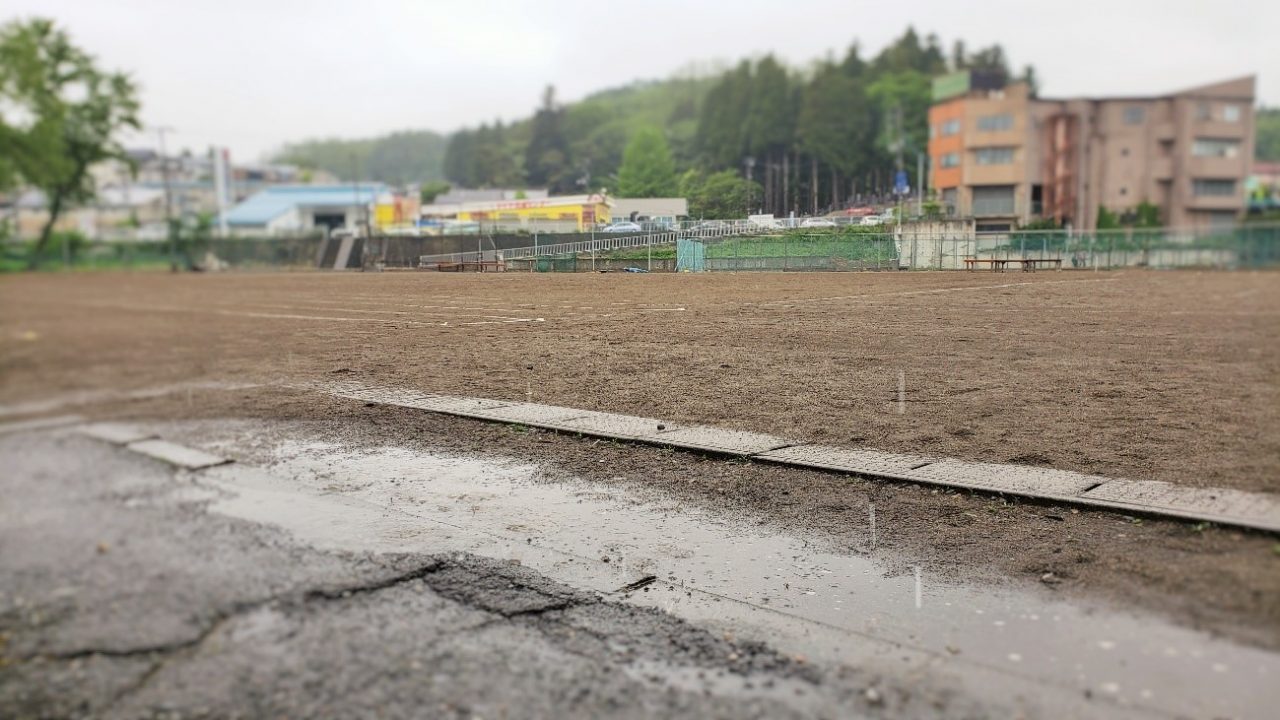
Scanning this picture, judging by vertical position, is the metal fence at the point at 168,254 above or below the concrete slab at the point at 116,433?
above

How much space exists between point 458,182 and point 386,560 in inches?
87.4

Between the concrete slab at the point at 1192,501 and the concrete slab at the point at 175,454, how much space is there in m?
4.04

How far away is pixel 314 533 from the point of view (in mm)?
4020

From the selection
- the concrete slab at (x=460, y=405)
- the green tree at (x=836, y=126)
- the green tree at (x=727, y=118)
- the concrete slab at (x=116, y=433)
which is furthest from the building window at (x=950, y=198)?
the concrete slab at (x=116, y=433)

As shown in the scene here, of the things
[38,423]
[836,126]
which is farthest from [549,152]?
[38,423]

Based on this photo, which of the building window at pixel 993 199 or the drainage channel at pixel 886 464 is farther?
the building window at pixel 993 199

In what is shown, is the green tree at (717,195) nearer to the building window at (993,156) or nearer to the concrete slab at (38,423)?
the building window at (993,156)

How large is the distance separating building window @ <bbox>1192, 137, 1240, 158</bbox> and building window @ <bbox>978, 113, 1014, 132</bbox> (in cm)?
102

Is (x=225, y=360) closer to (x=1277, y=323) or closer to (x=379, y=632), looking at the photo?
(x=379, y=632)

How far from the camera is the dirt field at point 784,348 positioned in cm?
315

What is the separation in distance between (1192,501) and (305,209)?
4462 mm

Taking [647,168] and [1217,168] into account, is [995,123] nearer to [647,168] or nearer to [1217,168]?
[1217,168]

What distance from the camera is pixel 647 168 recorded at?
18.6 ft

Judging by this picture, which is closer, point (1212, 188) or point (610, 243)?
point (1212, 188)
